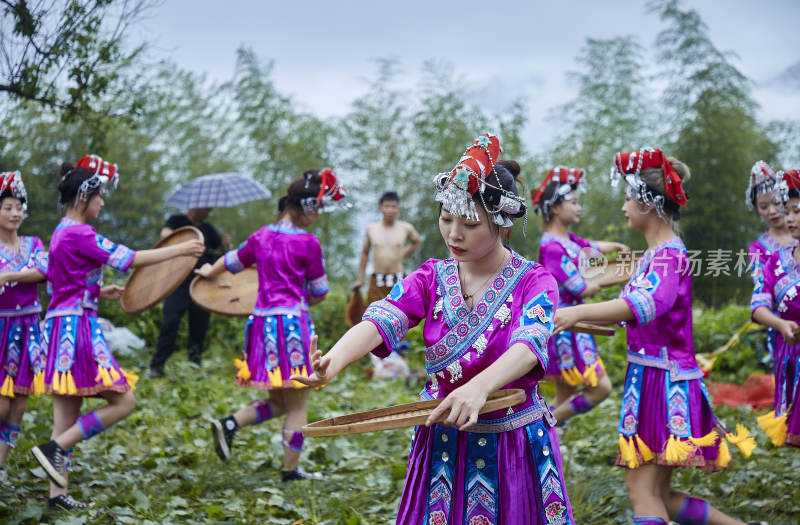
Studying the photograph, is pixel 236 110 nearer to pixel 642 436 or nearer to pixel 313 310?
pixel 313 310

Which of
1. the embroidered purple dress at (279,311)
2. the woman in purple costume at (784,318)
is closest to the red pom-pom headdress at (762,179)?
the woman in purple costume at (784,318)

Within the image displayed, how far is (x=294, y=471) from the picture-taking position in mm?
4867

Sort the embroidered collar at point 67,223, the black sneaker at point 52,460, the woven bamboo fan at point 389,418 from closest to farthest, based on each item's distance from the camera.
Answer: the woven bamboo fan at point 389,418
the black sneaker at point 52,460
the embroidered collar at point 67,223

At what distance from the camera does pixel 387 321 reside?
7.96 feet

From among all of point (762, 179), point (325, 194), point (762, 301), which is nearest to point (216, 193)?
point (325, 194)

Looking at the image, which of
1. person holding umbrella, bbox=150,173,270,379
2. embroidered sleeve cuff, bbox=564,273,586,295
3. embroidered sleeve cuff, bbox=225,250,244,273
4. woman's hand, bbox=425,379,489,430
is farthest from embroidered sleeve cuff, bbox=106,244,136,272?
person holding umbrella, bbox=150,173,270,379

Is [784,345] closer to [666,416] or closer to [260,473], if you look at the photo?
[666,416]

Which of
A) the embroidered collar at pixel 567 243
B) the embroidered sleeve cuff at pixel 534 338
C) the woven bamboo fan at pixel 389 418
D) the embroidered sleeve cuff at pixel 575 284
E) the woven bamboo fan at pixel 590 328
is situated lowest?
the woven bamboo fan at pixel 389 418

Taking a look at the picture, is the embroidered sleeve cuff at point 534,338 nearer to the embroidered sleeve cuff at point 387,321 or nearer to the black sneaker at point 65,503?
the embroidered sleeve cuff at point 387,321

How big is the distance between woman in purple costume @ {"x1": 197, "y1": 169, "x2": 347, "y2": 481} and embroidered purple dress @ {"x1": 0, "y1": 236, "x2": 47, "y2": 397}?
1.11m

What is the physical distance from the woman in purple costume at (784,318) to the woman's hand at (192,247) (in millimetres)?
3018

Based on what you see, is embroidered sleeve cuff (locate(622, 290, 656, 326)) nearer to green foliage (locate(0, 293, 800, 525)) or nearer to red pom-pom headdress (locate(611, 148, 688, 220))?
red pom-pom headdress (locate(611, 148, 688, 220))

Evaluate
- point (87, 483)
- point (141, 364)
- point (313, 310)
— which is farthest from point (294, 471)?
point (313, 310)

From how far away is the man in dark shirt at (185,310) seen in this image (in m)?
7.70
